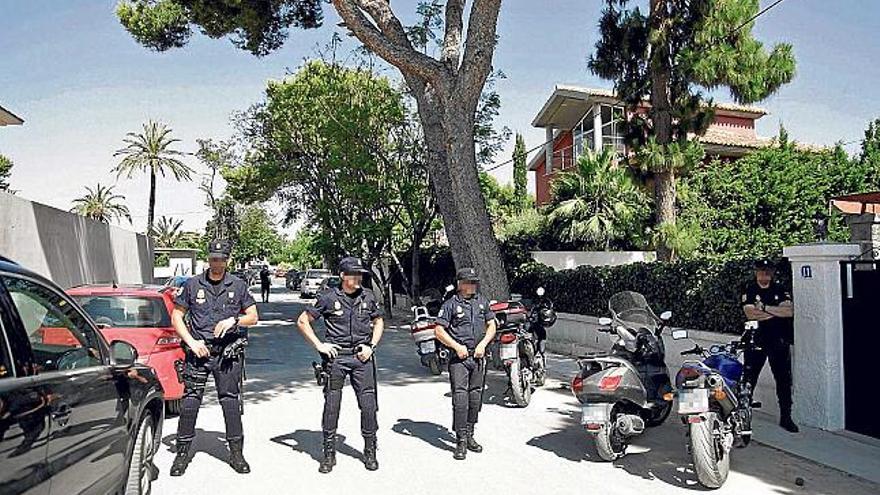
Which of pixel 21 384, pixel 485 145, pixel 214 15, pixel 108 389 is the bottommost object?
pixel 108 389

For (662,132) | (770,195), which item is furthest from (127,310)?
(770,195)

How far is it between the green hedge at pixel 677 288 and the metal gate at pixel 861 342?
41.8 inches

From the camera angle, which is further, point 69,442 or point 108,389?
point 108,389

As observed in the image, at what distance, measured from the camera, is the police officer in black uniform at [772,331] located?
26.5 ft

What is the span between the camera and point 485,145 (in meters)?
24.3

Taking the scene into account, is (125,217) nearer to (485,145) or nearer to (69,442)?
(485,145)

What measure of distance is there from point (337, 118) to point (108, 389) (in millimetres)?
21329

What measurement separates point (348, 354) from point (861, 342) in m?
5.02

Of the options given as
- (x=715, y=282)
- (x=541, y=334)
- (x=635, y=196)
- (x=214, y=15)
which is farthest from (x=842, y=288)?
(x=635, y=196)

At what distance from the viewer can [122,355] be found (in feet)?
16.4

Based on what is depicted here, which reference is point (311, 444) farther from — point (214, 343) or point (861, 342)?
point (861, 342)

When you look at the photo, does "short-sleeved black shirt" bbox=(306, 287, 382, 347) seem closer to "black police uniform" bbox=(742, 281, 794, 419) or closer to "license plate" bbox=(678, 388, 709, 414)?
"license plate" bbox=(678, 388, 709, 414)

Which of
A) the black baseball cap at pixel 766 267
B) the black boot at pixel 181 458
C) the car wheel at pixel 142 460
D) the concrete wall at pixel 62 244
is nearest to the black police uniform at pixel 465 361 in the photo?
the black boot at pixel 181 458

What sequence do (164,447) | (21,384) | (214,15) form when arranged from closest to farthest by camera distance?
(21,384)
(164,447)
(214,15)
